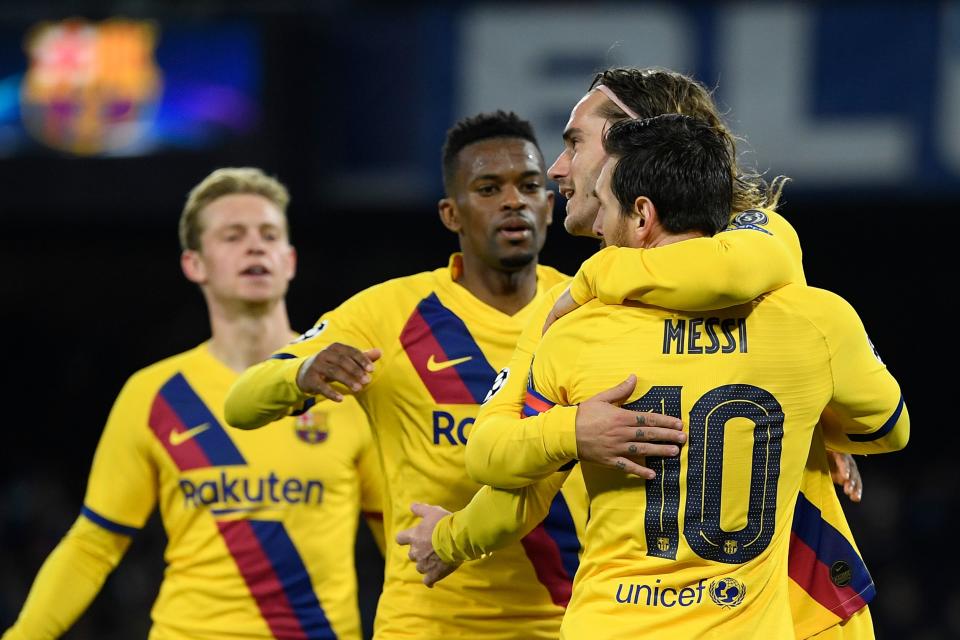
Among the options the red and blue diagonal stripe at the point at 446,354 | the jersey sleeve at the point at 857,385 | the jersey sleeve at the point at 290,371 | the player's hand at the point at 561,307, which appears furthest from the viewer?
the red and blue diagonal stripe at the point at 446,354

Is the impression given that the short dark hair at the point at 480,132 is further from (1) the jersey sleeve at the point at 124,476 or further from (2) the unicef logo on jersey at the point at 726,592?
(2) the unicef logo on jersey at the point at 726,592

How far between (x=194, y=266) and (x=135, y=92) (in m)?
3.15

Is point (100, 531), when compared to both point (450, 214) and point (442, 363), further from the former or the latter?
point (450, 214)

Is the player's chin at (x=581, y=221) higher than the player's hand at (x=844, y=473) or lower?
higher

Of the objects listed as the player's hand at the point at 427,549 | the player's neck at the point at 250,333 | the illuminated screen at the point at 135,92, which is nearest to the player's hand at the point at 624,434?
the player's hand at the point at 427,549

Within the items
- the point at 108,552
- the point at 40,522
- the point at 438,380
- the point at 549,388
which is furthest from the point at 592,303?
the point at 40,522

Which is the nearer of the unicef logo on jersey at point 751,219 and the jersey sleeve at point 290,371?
the unicef logo on jersey at point 751,219

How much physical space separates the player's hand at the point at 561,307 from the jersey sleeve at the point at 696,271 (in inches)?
4.1

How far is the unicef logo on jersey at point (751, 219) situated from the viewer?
2857 mm

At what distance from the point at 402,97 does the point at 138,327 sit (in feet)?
11.4

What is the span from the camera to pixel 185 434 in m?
4.43

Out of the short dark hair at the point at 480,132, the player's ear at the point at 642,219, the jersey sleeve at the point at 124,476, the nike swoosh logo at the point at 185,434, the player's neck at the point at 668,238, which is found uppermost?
the short dark hair at the point at 480,132

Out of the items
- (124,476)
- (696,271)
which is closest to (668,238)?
(696,271)

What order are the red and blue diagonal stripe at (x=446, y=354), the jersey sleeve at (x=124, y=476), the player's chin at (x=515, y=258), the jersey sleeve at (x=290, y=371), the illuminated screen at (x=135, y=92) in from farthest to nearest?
the illuminated screen at (x=135, y=92)
the jersey sleeve at (x=124, y=476)
the player's chin at (x=515, y=258)
the red and blue diagonal stripe at (x=446, y=354)
the jersey sleeve at (x=290, y=371)
